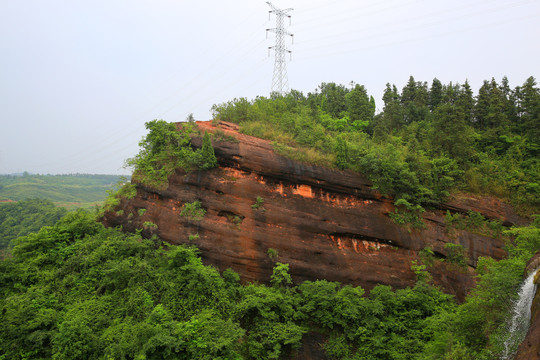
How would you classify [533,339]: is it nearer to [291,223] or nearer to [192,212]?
[291,223]

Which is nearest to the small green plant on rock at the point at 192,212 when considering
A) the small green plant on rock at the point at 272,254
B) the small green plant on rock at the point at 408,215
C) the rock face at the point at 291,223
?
the rock face at the point at 291,223

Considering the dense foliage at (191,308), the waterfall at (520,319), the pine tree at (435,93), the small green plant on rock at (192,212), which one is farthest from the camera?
the pine tree at (435,93)

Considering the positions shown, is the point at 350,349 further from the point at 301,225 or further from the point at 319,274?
the point at 301,225

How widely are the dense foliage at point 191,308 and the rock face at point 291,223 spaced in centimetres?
88

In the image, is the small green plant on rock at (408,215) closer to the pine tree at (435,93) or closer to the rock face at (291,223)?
the rock face at (291,223)

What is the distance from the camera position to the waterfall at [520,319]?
23.8ft

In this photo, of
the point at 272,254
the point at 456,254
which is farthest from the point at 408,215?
the point at 272,254

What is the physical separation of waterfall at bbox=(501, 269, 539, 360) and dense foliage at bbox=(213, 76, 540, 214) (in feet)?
25.7

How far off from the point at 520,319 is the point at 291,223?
8929 mm

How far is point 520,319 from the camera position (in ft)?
25.4

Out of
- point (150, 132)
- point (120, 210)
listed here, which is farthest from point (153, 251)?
point (150, 132)

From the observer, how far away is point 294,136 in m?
17.6

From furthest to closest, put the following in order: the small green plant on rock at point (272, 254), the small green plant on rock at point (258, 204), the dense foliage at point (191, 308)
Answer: the small green plant on rock at point (258, 204) < the small green plant on rock at point (272, 254) < the dense foliage at point (191, 308)

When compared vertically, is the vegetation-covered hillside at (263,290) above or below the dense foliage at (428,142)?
below
